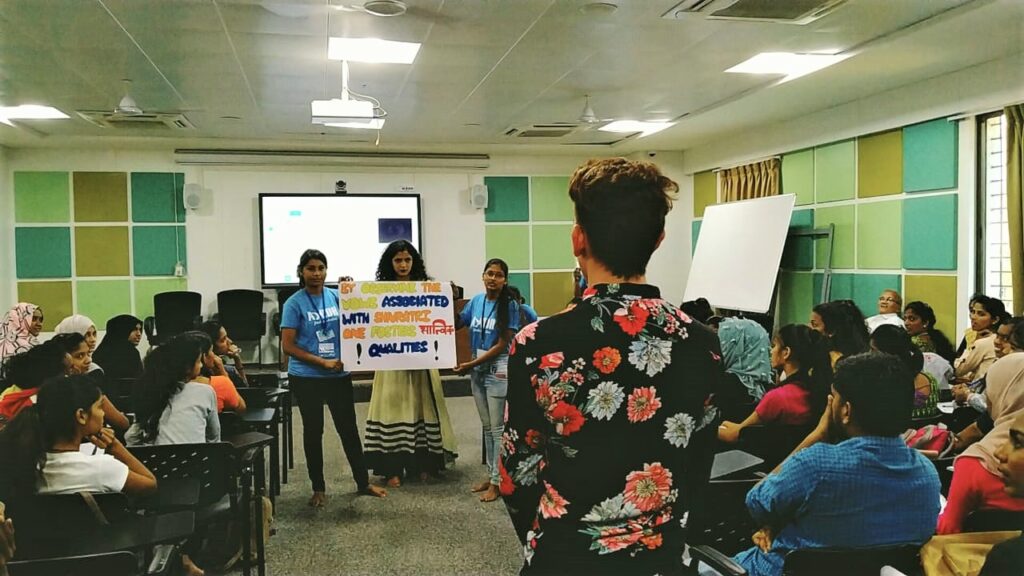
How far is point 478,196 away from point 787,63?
4809 millimetres

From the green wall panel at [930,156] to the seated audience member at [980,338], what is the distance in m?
1.06

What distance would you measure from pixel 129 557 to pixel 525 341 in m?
1.36

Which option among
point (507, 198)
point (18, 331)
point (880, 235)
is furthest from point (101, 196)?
point (880, 235)

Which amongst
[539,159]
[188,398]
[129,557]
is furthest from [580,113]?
[129,557]

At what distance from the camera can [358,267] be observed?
29.1ft

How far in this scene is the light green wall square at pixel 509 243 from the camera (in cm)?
945

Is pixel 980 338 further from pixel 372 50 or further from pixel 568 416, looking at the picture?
pixel 568 416

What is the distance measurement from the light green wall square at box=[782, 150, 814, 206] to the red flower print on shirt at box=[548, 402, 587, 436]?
21.7ft

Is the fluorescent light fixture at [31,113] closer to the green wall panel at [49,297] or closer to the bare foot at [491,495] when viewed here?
the green wall panel at [49,297]

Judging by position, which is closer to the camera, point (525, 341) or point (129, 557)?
point (525, 341)

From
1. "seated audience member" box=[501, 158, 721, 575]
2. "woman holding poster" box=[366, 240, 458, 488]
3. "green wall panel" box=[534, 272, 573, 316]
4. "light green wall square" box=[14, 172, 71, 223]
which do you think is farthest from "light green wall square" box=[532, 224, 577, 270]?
"seated audience member" box=[501, 158, 721, 575]

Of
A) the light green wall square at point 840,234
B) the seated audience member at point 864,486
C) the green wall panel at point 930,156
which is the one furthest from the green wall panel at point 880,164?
the seated audience member at point 864,486

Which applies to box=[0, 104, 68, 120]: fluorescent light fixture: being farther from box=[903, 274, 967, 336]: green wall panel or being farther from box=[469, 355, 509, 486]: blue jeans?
box=[903, 274, 967, 336]: green wall panel

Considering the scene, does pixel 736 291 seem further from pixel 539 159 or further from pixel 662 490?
pixel 662 490
